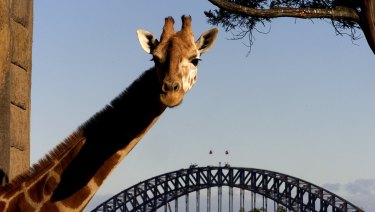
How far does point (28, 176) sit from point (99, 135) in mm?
896

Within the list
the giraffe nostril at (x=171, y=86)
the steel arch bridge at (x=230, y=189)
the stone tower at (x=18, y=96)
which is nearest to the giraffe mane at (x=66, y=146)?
the giraffe nostril at (x=171, y=86)

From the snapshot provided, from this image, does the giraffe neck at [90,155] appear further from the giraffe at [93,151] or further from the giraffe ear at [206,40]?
the giraffe ear at [206,40]

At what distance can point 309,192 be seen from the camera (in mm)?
110000

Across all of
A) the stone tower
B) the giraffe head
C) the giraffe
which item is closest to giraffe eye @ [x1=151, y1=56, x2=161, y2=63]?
the giraffe head

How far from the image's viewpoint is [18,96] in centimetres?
1435

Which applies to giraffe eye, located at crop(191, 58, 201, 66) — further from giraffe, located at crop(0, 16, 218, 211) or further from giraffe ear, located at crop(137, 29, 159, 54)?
giraffe ear, located at crop(137, 29, 159, 54)

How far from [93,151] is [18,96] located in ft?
16.5

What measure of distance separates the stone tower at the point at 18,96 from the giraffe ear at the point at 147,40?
4124 millimetres

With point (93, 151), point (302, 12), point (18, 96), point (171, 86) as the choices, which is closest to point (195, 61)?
point (171, 86)

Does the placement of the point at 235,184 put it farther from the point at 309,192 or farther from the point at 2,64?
the point at 2,64

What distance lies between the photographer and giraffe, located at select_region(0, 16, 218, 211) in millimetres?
9398

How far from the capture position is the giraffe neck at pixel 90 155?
947cm

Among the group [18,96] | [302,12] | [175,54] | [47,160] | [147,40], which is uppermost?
[302,12]

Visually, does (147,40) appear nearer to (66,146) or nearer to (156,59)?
(156,59)
